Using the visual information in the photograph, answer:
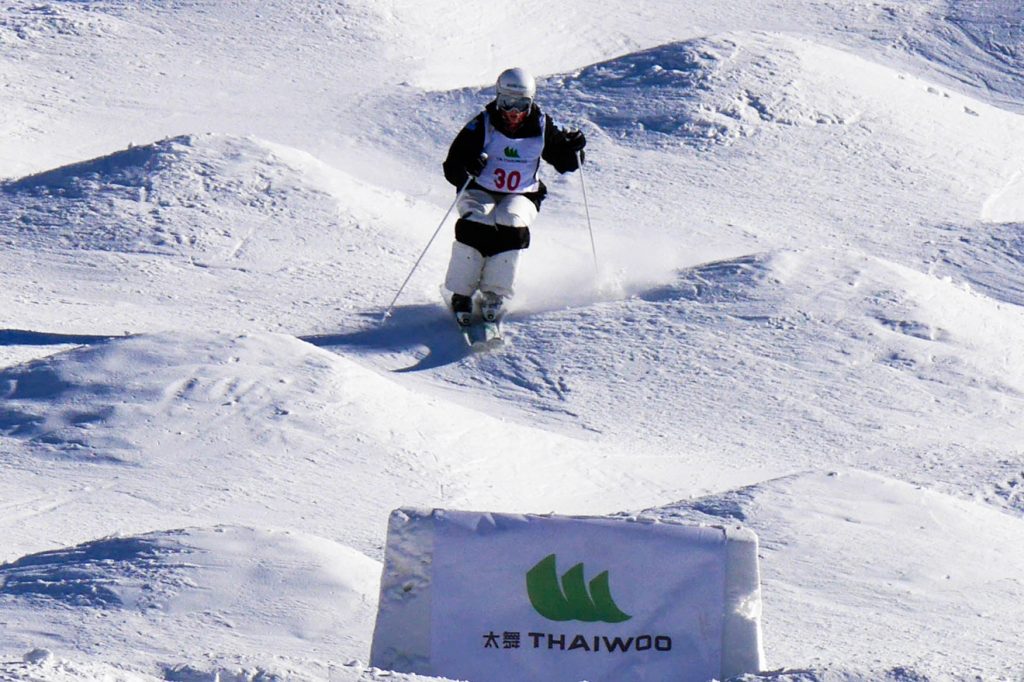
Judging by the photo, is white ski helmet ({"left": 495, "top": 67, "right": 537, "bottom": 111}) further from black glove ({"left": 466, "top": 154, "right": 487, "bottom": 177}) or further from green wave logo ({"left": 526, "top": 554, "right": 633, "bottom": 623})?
green wave logo ({"left": 526, "top": 554, "right": 633, "bottom": 623})

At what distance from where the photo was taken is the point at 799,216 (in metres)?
11.4

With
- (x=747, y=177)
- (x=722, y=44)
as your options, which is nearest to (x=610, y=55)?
(x=722, y=44)

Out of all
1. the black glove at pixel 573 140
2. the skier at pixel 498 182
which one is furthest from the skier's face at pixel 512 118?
the black glove at pixel 573 140

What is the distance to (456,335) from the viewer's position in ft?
29.3

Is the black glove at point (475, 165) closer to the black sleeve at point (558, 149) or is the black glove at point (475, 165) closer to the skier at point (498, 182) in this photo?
the skier at point (498, 182)

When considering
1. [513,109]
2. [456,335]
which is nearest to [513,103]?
[513,109]

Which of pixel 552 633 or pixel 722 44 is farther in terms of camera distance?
pixel 722 44

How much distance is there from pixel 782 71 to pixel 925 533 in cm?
717

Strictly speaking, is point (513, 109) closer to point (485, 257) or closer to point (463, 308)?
point (485, 257)

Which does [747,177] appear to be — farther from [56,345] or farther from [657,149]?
[56,345]

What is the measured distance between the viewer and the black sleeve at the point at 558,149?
862cm

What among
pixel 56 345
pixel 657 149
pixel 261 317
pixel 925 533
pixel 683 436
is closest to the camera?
pixel 925 533

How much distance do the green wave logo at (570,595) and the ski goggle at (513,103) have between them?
430 centimetres

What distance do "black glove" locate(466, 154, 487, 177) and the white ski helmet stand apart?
0.28 meters
